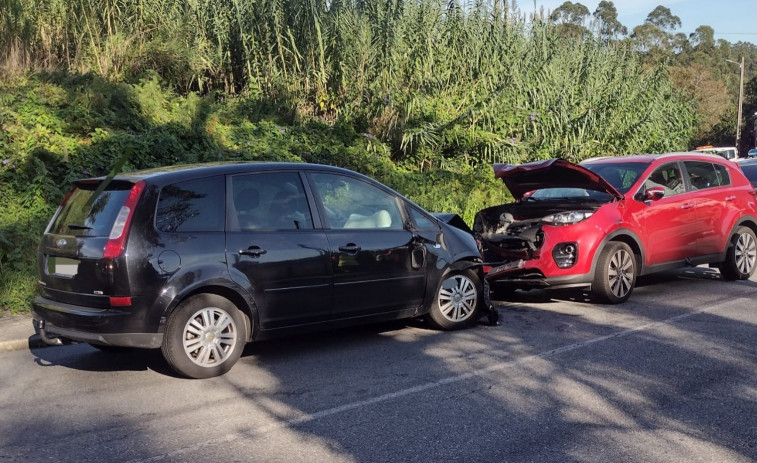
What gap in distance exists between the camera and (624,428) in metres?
4.93

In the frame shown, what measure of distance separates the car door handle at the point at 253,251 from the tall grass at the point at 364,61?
9.58 m

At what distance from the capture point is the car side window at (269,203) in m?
6.53

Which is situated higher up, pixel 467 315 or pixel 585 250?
pixel 585 250

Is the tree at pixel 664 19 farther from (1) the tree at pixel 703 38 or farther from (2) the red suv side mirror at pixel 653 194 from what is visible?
(2) the red suv side mirror at pixel 653 194

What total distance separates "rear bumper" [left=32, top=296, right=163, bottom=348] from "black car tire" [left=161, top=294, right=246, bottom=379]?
0.50 ft

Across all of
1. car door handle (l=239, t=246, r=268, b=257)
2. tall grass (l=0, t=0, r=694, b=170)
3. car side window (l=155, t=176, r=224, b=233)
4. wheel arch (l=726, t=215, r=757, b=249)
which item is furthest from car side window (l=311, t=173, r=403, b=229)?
tall grass (l=0, t=0, r=694, b=170)

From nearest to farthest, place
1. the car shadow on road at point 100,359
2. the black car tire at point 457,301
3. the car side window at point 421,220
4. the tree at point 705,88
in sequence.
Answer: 1. the car shadow on road at point 100,359
2. the car side window at point 421,220
3. the black car tire at point 457,301
4. the tree at point 705,88

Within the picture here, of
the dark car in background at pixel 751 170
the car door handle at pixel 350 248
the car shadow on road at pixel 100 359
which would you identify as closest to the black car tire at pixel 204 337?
the car shadow on road at pixel 100 359

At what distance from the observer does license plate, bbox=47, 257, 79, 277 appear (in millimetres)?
6086

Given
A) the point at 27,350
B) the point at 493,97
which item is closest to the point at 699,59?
the point at 493,97

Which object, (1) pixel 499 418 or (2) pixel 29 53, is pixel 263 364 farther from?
(2) pixel 29 53


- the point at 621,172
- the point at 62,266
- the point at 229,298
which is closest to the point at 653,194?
the point at 621,172

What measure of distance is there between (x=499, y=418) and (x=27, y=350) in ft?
15.5

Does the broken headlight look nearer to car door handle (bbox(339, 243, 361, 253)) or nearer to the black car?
the black car
